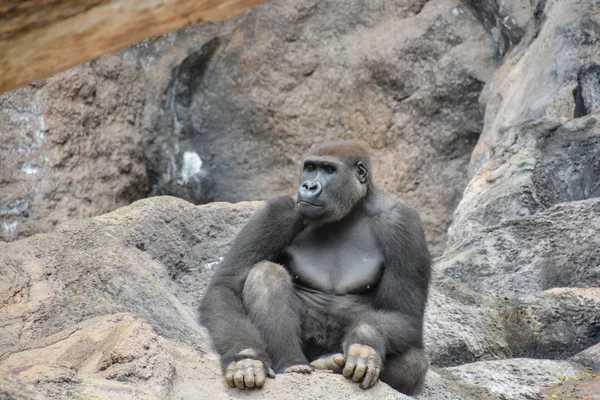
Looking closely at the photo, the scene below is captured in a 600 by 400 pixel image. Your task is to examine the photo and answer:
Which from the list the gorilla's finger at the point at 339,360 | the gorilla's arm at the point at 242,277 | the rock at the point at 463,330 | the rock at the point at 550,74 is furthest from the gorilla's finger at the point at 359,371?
the rock at the point at 550,74

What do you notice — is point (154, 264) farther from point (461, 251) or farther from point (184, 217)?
point (461, 251)

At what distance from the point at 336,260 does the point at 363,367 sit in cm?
92

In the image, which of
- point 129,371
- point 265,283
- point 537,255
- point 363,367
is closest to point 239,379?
point 129,371

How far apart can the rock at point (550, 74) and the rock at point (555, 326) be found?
2293 millimetres

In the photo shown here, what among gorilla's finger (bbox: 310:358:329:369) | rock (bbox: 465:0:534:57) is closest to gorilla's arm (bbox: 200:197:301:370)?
gorilla's finger (bbox: 310:358:329:369)

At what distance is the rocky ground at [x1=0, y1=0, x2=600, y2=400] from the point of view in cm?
554

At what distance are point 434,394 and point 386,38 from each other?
6.47 m

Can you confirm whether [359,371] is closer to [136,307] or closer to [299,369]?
[299,369]

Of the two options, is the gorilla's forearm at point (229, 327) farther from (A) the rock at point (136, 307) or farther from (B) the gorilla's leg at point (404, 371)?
(B) the gorilla's leg at point (404, 371)

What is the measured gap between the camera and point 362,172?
5719 millimetres

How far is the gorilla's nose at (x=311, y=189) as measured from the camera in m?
5.43

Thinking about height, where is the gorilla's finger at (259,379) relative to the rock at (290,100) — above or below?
above

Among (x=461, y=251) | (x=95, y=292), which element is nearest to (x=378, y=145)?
(x=461, y=251)

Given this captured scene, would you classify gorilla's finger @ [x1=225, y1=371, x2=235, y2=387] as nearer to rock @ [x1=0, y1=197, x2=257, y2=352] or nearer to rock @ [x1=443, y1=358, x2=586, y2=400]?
rock @ [x1=0, y1=197, x2=257, y2=352]
